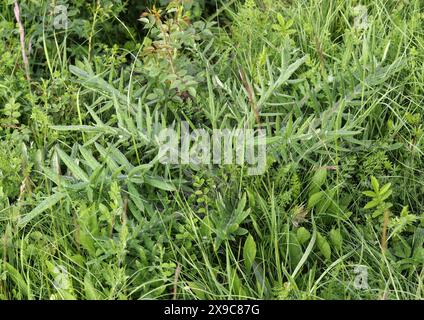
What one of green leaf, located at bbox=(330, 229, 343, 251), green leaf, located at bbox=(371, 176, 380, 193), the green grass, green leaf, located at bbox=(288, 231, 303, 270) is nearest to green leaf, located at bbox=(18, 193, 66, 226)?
the green grass

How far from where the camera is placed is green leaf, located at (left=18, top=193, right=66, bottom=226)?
2471mm

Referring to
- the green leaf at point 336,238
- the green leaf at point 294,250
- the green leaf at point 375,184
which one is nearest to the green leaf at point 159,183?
the green leaf at point 294,250

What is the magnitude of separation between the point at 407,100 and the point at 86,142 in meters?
1.31

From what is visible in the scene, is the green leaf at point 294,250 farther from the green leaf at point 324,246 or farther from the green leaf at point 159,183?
the green leaf at point 159,183

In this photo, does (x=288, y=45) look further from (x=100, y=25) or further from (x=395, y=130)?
(x=100, y=25)

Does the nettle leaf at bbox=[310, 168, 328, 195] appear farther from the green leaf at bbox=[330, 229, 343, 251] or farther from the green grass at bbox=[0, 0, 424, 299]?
the green leaf at bbox=[330, 229, 343, 251]

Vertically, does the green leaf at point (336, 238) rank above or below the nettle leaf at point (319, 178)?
below

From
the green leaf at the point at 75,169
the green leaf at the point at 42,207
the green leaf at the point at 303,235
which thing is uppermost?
the green leaf at the point at 75,169

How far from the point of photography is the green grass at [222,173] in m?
2.46

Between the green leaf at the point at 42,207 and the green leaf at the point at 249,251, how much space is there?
2.06 feet

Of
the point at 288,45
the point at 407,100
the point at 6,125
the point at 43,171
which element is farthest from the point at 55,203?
the point at 407,100

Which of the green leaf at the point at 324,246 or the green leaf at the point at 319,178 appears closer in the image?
the green leaf at the point at 324,246

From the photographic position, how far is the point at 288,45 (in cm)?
299

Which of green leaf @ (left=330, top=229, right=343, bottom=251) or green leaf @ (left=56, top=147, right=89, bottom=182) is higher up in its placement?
green leaf @ (left=56, top=147, right=89, bottom=182)
